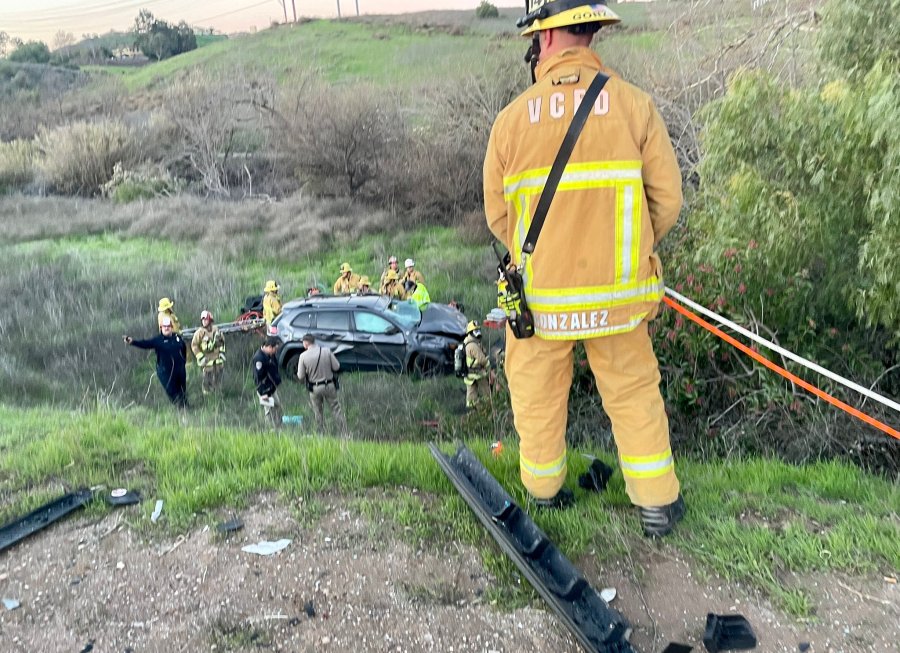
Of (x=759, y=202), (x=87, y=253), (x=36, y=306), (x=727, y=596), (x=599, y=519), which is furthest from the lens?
(x=87, y=253)

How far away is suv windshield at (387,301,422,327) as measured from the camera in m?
9.22

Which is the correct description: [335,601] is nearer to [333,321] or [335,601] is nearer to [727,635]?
[727,635]

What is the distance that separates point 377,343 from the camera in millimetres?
9242

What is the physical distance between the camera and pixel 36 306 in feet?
39.0

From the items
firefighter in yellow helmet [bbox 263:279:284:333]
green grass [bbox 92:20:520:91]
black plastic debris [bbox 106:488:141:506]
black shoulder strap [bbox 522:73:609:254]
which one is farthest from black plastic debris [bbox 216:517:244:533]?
green grass [bbox 92:20:520:91]

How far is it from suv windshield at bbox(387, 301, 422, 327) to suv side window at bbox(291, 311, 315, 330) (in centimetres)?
117

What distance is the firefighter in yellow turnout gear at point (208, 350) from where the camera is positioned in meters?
8.91

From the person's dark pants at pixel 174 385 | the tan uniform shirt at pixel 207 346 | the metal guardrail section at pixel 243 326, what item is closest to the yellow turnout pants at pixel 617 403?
the person's dark pants at pixel 174 385

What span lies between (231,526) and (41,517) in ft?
3.12

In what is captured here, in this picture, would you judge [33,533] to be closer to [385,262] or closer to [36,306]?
[36,306]

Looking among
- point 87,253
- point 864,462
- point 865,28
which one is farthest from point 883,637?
point 87,253

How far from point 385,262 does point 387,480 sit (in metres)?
11.8

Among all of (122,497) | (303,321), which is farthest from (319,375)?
(122,497)

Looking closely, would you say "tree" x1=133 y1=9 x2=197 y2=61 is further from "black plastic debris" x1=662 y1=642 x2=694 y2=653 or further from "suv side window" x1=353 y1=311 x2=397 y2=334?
"black plastic debris" x1=662 y1=642 x2=694 y2=653
